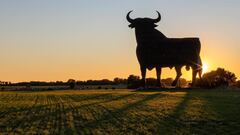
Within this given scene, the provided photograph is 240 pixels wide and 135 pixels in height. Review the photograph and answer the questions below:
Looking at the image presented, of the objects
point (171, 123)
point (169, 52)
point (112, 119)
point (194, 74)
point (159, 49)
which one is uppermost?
point (159, 49)

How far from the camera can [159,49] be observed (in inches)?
2117

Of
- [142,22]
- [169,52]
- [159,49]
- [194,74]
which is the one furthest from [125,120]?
[194,74]

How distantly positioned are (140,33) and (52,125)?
32.3 m

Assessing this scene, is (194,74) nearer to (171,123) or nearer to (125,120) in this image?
(125,120)

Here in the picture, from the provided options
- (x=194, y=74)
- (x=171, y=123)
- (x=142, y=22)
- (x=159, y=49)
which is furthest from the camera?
(x=194, y=74)

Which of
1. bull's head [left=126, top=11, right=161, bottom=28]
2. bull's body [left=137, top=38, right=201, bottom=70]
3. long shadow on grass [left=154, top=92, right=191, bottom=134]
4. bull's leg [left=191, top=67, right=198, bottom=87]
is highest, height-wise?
bull's head [left=126, top=11, right=161, bottom=28]

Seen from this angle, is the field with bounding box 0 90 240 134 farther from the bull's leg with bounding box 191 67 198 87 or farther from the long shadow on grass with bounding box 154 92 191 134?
the bull's leg with bounding box 191 67 198 87

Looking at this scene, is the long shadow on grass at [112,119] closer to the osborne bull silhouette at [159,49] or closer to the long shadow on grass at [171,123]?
the long shadow on grass at [171,123]

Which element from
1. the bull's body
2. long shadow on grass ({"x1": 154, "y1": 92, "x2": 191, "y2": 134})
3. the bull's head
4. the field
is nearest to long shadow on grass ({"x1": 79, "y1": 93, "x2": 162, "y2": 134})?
the field

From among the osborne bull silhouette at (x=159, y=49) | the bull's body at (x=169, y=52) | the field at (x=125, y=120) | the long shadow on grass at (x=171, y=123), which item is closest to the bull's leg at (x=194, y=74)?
the osborne bull silhouette at (x=159, y=49)

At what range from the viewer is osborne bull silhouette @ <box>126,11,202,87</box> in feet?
174

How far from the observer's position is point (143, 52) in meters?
53.0

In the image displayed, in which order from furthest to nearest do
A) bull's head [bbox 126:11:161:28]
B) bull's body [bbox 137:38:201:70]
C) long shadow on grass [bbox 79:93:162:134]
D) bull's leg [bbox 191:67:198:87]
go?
1. bull's leg [bbox 191:67:198:87]
2. bull's body [bbox 137:38:201:70]
3. bull's head [bbox 126:11:161:28]
4. long shadow on grass [bbox 79:93:162:134]

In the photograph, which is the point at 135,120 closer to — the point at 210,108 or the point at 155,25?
the point at 210,108
